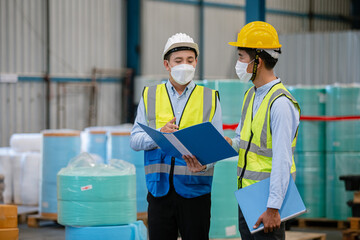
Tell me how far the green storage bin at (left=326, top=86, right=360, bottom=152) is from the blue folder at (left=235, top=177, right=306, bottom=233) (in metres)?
4.94

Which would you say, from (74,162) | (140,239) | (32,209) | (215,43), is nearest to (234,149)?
(140,239)

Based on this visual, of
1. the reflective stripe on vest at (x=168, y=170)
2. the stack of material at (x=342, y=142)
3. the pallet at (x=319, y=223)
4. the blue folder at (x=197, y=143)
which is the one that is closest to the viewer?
the blue folder at (x=197, y=143)

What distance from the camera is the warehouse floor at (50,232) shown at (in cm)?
741

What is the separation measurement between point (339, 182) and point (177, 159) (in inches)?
189

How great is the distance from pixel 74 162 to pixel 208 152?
2.46 m

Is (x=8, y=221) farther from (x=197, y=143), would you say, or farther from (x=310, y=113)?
(x=310, y=113)

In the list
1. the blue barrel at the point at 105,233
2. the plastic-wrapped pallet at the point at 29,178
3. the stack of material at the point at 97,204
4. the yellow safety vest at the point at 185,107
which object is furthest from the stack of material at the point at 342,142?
the yellow safety vest at the point at 185,107

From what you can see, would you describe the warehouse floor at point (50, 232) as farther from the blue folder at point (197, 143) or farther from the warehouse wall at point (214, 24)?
the warehouse wall at point (214, 24)

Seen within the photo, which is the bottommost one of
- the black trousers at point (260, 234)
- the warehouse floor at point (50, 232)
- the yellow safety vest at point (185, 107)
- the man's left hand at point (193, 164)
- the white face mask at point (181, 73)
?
the warehouse floor at point (50, 232)

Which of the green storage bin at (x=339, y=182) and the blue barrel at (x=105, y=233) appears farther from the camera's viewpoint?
the green storage bin at (x=339, y=182)

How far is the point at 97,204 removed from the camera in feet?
16.1

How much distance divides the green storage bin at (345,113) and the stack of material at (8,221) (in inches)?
170

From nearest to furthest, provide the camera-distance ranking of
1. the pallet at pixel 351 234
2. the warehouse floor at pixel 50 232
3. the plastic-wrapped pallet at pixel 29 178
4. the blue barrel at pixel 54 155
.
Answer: the pallet at pixel 351 234, the warehouse floor at pixel 50 232, the blue barrel at pixel 54 155, the plastic-wrapped pallet at pixel 29 178

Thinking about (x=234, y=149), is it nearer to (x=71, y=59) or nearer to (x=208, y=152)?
(x=208, y=152)
